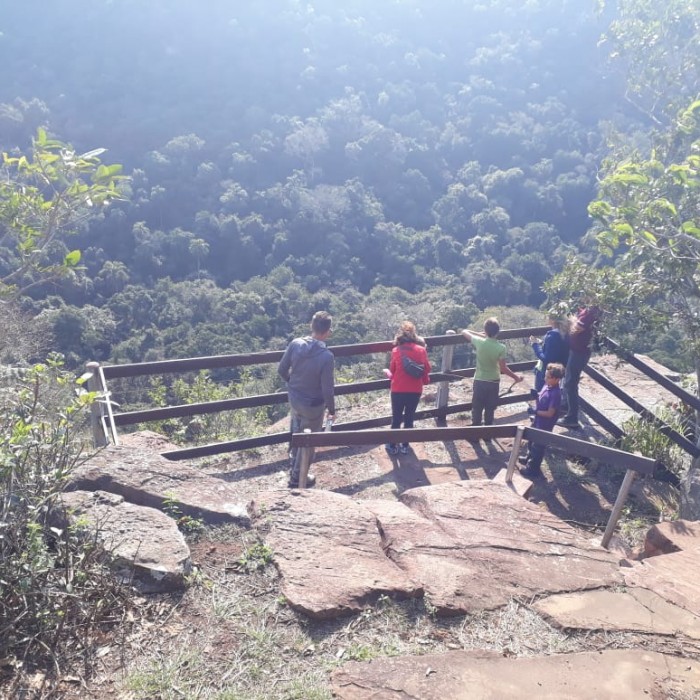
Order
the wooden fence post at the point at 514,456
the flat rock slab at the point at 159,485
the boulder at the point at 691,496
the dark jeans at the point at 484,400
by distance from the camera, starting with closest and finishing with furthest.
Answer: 1. the flat rock slab at the point at 159,485
2. the wooden fence post at the point at 514,456
3. the boulder at the point at 691,496
4. the dark jeans at the point at 484,400

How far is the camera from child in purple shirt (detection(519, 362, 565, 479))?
19.7ft

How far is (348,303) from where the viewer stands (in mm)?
37312

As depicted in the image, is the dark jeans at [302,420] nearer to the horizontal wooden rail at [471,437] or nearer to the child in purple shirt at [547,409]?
the horizontal wooden rail at [471,437]

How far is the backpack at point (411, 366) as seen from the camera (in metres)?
5.91

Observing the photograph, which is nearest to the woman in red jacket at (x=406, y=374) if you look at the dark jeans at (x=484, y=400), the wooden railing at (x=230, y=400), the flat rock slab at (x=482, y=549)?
the wooden railing at (x=230, y=400)

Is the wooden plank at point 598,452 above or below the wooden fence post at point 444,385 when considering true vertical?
above

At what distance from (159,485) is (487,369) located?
11.9ft

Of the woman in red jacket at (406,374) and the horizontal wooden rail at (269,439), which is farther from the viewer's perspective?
the woman in red jacket at (406,374)

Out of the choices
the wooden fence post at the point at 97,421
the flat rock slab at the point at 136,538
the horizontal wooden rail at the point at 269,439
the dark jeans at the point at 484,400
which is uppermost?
the flat rock slab at the point at 136,538

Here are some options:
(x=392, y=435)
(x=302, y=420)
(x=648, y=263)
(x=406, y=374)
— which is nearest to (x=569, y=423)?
(x=648, y=263)

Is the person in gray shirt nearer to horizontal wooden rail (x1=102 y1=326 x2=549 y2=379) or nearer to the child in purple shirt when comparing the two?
horizontal wooden rail (x1=102 y1=326 x2=549 y2=379)

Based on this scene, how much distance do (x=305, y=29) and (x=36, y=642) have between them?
248 feet

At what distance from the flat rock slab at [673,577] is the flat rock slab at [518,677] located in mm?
516

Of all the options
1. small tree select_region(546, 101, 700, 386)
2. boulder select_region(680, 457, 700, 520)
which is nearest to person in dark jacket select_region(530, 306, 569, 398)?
small tree select_region(546, 101, 700, 386)
